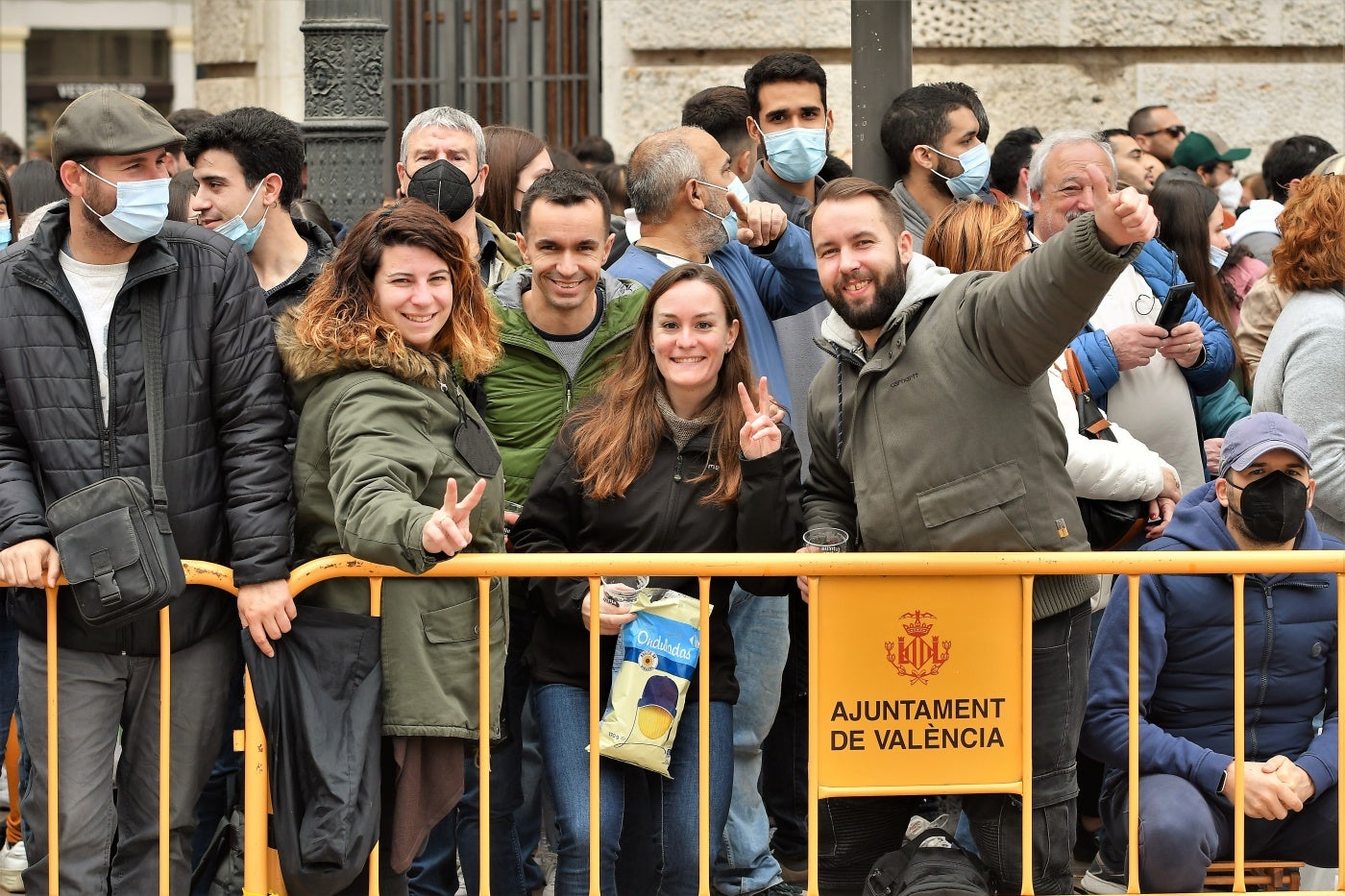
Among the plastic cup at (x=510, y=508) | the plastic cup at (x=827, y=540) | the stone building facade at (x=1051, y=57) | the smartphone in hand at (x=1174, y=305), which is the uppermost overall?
the stone building facade at (x=1051, y=57)

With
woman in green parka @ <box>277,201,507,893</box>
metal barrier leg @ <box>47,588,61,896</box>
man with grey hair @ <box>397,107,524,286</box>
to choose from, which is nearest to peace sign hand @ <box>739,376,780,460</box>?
woman in green parka @ <box>277,201,507,893</box>

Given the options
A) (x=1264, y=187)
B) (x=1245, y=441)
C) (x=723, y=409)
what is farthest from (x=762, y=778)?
(x=1264, y=187)

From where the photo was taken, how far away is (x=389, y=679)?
3.94 m

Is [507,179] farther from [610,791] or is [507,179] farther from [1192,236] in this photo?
[610,791]

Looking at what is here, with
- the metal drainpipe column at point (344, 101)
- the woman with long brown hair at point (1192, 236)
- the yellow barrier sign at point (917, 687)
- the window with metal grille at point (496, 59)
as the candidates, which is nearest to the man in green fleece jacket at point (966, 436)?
the yellow barrier sign at point (917, 687)

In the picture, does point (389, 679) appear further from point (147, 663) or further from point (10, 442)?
point (10, 442)

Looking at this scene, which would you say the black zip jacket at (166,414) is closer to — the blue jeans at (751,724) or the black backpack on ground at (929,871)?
the blue jeans at (751,724)

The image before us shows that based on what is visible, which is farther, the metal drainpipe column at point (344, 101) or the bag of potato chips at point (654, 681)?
the metal drainpipe column at point (344, 101)

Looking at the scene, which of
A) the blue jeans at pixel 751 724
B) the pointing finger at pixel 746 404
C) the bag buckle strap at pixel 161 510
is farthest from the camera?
the blue jeans at pixel 751 724

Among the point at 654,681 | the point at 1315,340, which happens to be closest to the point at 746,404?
the point at 654,681

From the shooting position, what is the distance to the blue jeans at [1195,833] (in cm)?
419

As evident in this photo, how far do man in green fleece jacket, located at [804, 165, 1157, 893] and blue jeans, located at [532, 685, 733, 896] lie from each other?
0.61m

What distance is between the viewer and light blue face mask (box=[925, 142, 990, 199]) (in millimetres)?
5719

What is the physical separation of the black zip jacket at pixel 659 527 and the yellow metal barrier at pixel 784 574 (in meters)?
0.23
